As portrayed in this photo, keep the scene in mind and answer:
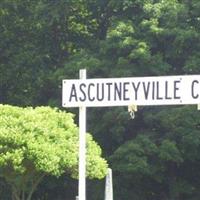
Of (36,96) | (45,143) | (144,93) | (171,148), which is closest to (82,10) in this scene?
(36,96)

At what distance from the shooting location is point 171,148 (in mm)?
20516

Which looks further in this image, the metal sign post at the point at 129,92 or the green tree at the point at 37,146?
the green tree at the point at 37,146

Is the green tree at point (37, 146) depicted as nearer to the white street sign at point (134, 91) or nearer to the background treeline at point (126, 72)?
the background treeline at point (126, 72)

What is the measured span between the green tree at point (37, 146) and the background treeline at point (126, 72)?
5.14 metres

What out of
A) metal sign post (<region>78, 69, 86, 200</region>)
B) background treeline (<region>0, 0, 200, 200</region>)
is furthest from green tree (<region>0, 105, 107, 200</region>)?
metal sign post (<region>78, 69, 86, 200</region>)

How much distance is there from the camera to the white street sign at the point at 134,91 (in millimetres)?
A: 6273

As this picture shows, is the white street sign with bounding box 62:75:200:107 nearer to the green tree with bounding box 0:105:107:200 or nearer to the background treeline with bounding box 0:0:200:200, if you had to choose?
the green tree with bounding box 0:105:107:200

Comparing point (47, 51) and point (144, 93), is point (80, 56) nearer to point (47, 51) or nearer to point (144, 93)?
point (47, 51)

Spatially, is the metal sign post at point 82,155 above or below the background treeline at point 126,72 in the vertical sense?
below

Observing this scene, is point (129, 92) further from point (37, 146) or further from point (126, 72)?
point (126, 72)

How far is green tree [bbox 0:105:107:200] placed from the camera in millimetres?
14461

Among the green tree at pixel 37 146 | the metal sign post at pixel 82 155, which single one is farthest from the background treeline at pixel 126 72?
the metal sign post at pixel 82 155

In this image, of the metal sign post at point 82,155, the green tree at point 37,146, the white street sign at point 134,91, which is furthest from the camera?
the green tree at point 37,146

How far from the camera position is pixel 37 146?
1448cm
